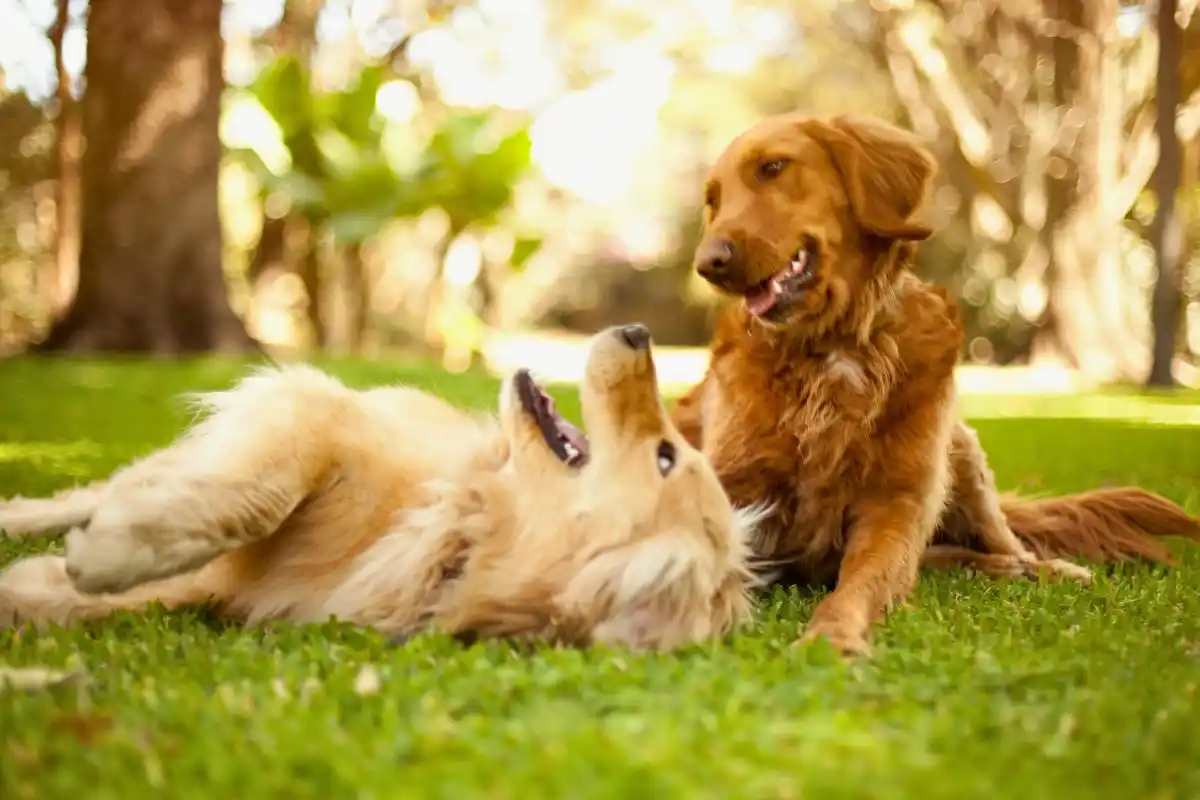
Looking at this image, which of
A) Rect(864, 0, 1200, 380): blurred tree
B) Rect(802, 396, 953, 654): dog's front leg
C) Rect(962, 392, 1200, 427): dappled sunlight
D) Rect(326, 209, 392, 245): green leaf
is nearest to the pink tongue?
A: Rect(802, 396, 953, 654): dog's front leg

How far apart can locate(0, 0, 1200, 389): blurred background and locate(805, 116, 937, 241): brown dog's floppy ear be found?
5087 mm

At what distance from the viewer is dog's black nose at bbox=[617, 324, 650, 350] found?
111 inches

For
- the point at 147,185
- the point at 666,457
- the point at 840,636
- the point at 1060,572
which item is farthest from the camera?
the point at 147,185

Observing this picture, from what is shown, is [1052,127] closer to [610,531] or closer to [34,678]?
[610,531]

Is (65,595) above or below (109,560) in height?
below

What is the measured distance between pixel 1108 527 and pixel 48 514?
3557 mm

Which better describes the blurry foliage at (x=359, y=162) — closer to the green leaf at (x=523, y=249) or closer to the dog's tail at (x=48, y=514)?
the green leaf at (x=523, y=249)

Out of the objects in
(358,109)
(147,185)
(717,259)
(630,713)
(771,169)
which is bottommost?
(630,713)

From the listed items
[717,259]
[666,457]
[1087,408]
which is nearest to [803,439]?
[717,259]

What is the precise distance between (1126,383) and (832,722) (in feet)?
49.5

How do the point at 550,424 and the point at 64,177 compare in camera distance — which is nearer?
the point at 550,424

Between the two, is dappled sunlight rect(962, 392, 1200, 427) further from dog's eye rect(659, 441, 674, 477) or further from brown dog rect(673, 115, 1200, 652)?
dog's eye rect(659, 441, 674, 477)

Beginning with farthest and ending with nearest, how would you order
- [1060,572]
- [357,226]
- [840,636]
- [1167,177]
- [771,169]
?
1. [357,226]
2. [1167,177]
3. [1060,572]
4. [771,169]
5. [840,636]

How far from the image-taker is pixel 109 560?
2.53m
